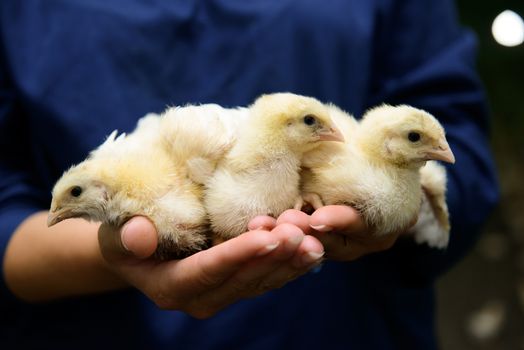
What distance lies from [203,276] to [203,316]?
0.16 metres

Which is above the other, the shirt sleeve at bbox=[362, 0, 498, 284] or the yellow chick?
the shirt sleeve at bbox=[362, 0, 498, 284]

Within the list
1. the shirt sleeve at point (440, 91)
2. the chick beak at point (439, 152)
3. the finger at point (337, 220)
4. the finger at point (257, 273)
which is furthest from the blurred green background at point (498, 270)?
the finger at point (257, 273)

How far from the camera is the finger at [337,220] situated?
2.55 feet

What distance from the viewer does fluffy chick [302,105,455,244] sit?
2.78ft

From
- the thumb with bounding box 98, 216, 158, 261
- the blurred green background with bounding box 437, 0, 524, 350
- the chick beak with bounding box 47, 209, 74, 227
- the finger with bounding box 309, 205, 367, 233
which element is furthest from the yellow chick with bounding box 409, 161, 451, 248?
the blurred green background with bounding box 437, 0, 524, 350

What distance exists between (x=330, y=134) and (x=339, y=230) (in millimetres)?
148

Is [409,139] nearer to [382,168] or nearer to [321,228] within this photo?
[382,168]

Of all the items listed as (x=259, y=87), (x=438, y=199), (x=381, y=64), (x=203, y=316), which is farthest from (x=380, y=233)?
(x=381, y=64)

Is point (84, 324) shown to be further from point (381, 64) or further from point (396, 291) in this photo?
point (381, 64)

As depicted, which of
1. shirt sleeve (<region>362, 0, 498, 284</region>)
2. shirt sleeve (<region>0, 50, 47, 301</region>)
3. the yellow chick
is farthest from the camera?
shirt sleeve (<region>362, 0, 498, 284</region>)

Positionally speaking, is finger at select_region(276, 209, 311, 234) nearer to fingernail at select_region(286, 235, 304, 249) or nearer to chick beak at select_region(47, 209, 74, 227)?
fingernail at select_region(286, 235, 304, 249)

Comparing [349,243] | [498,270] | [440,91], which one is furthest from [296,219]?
[498,270]

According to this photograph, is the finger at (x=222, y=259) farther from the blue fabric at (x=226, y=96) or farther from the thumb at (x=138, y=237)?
the blue fabric at (x=226, y=96)

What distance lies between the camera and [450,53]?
1.36 metres
